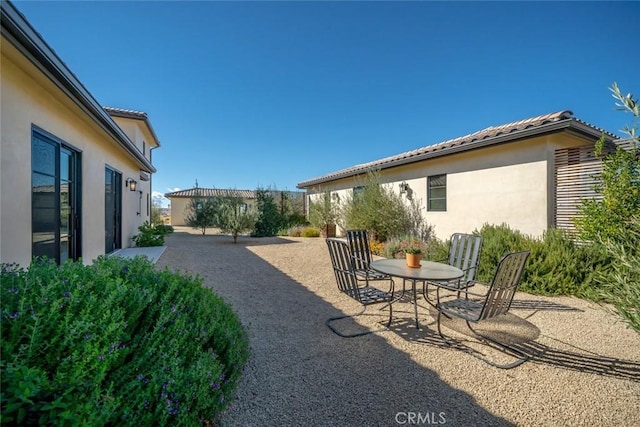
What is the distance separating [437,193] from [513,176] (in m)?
2.55

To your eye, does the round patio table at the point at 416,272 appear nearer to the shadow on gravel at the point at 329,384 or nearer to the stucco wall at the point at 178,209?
A: the shadow on gravel at the point at 329,384

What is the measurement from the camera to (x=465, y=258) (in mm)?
4836

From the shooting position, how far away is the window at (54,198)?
392 cm

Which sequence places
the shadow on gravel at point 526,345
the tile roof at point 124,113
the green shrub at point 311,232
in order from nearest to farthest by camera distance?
the shadow on gravel at point 526,345, the tile roof at point 124,113, the green shrub at point 311,232

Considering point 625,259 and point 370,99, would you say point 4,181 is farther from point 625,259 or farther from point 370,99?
point 370,99

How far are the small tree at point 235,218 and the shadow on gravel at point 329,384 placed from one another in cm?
961

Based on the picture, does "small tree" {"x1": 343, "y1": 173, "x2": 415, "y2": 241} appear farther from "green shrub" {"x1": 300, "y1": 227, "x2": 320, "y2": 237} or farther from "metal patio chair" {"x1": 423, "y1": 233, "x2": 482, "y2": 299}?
"metal patio chair" {"x1": 423, "y1": 233, "x2": 482, "y2": 299}

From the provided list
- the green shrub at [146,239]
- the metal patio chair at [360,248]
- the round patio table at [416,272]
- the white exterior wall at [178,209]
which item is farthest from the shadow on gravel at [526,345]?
the white exterior wall at [178,209]

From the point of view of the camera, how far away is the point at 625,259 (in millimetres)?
2500

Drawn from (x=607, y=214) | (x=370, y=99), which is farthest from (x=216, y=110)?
(x=607, y=214)

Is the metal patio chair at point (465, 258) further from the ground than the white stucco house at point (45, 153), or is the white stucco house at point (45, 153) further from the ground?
the white stucco house at point (45, 153)

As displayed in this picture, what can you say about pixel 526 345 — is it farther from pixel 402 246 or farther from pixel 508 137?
pixel 402 246

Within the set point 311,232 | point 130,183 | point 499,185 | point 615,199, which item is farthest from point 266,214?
point 615,199

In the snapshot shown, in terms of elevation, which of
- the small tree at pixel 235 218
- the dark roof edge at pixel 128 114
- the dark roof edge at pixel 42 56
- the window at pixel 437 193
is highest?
the dark roof edge at pixel 128 114
